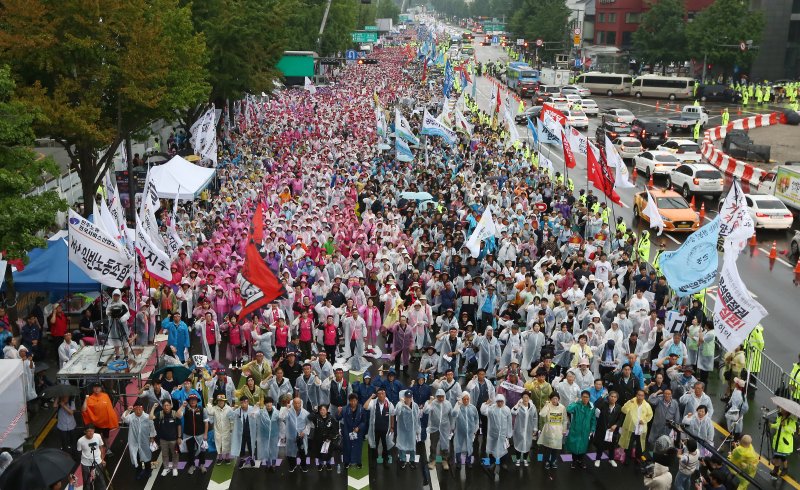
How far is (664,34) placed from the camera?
73.1m

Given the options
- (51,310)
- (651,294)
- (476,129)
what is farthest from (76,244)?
(476,129)

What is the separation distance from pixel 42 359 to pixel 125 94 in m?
8.38

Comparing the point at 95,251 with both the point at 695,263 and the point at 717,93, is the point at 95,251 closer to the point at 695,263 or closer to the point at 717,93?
the point at 695,263

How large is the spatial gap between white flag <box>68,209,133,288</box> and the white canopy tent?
7350 mm

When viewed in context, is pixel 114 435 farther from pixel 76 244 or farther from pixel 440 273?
pixel 440 273

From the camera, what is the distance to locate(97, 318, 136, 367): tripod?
13204mm

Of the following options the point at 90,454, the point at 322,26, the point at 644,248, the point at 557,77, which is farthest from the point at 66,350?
the point at 322,26

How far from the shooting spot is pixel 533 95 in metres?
65.4

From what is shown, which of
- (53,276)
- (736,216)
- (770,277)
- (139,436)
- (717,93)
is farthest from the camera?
(717,93)

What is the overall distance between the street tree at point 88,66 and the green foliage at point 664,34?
58.3 meters

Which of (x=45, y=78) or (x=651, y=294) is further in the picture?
(x=45, y=78)

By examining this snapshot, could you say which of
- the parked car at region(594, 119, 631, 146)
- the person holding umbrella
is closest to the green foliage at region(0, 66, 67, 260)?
the person holding umbrella

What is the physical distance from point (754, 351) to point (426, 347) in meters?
5.68

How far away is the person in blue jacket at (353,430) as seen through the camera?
1207 cm
